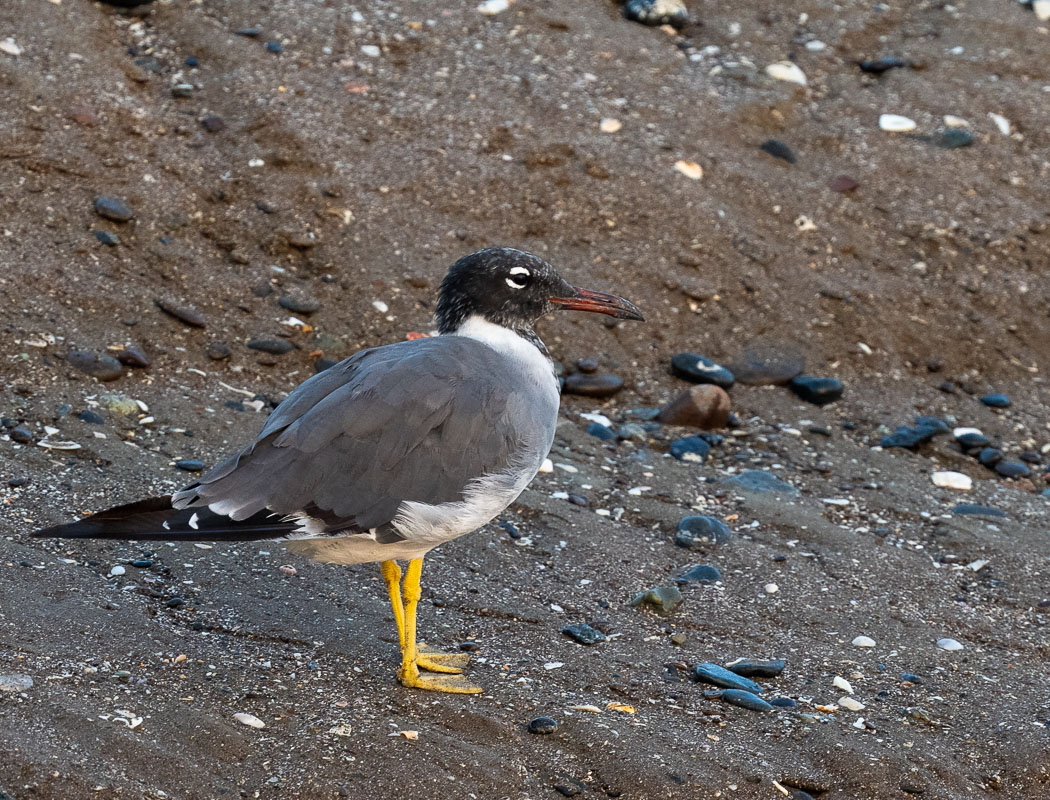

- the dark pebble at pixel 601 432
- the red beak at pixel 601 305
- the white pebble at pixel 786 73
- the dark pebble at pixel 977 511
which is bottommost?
the dark pebble at pixel 601 432

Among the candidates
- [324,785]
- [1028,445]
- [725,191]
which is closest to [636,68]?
[725,191]

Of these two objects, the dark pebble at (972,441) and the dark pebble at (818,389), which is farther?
the dark pebble at (818,389)

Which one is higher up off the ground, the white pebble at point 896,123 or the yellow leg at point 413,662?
the white pebble at point 896,123

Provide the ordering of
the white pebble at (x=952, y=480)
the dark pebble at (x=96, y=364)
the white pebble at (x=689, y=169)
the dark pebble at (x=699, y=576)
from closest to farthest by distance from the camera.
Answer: the dark pebble at (x=699, y=576) < the dark pebble at (x=96, y=364) < the white pebble at (x=952, y=480) < the white pebble at (x=689, y=169)

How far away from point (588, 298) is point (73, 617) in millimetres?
2450

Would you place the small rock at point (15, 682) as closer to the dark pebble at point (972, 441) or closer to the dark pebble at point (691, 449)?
the dark pebble at point (691, 449)

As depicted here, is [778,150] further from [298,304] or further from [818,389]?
[298,304]

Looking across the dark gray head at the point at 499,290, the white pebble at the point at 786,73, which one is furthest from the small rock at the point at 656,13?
the dark gray head at the point at 499,290

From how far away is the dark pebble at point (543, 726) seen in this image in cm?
409

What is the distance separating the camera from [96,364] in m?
6.27

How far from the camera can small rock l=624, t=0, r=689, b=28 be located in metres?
9.98

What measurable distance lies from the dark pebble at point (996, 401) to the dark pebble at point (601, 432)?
2.63m

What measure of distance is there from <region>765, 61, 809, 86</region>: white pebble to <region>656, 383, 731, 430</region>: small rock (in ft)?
12.1

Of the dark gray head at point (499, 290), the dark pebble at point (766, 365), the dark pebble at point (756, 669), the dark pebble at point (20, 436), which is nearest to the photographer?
the dark pebble at point (756, 669)
